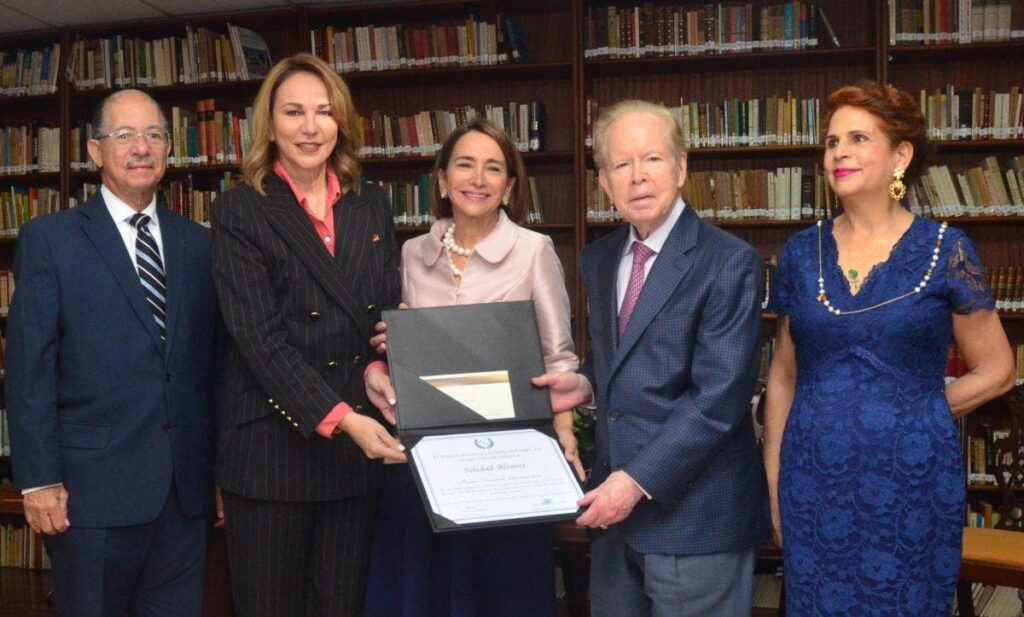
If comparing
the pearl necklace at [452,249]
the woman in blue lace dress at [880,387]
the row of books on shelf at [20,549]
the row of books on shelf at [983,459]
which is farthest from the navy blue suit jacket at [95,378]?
the row of books on shelf at [983,459]

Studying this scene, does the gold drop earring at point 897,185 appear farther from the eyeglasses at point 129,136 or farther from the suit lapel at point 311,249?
the eyeglasses at point 129,136

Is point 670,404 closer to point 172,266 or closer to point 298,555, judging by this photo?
point 298,555

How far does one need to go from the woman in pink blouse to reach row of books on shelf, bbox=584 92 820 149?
9.80ft

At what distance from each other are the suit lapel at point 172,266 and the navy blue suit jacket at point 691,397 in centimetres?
110

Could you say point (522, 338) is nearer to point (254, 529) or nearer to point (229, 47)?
point (254, 529)

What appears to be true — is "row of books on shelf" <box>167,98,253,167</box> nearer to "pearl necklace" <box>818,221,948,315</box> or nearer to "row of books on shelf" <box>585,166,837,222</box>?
"row of books on shelf" <box>585,166,837,222</box>

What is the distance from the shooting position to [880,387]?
6.42 feet

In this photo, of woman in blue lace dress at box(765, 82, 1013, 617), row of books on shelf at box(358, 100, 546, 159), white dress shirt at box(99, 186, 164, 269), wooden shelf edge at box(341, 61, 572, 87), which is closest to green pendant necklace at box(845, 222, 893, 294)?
woman in blue lace dress at box(765, 82, 1013, 617)

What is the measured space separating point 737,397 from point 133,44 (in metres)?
5.06

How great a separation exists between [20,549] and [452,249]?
15.2ft

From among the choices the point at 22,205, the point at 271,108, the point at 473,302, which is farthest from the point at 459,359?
the point at 22,205

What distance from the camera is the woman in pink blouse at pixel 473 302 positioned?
2.15 m

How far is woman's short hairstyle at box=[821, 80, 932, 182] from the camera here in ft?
6.68

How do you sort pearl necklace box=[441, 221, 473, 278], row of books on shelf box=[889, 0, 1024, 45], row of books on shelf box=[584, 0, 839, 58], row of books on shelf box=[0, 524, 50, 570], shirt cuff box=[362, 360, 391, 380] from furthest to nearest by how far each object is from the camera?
row of books on shelf box=[0, 524, 50, 570]
row of books on shelf box=[584, 0, 839, 58]
row of books on shelf box=[889, 0, 1024, 45]
pearl necklace box=[441, 221, 473, 278]
shirt cuff box=[362, 360, 391, 380]
